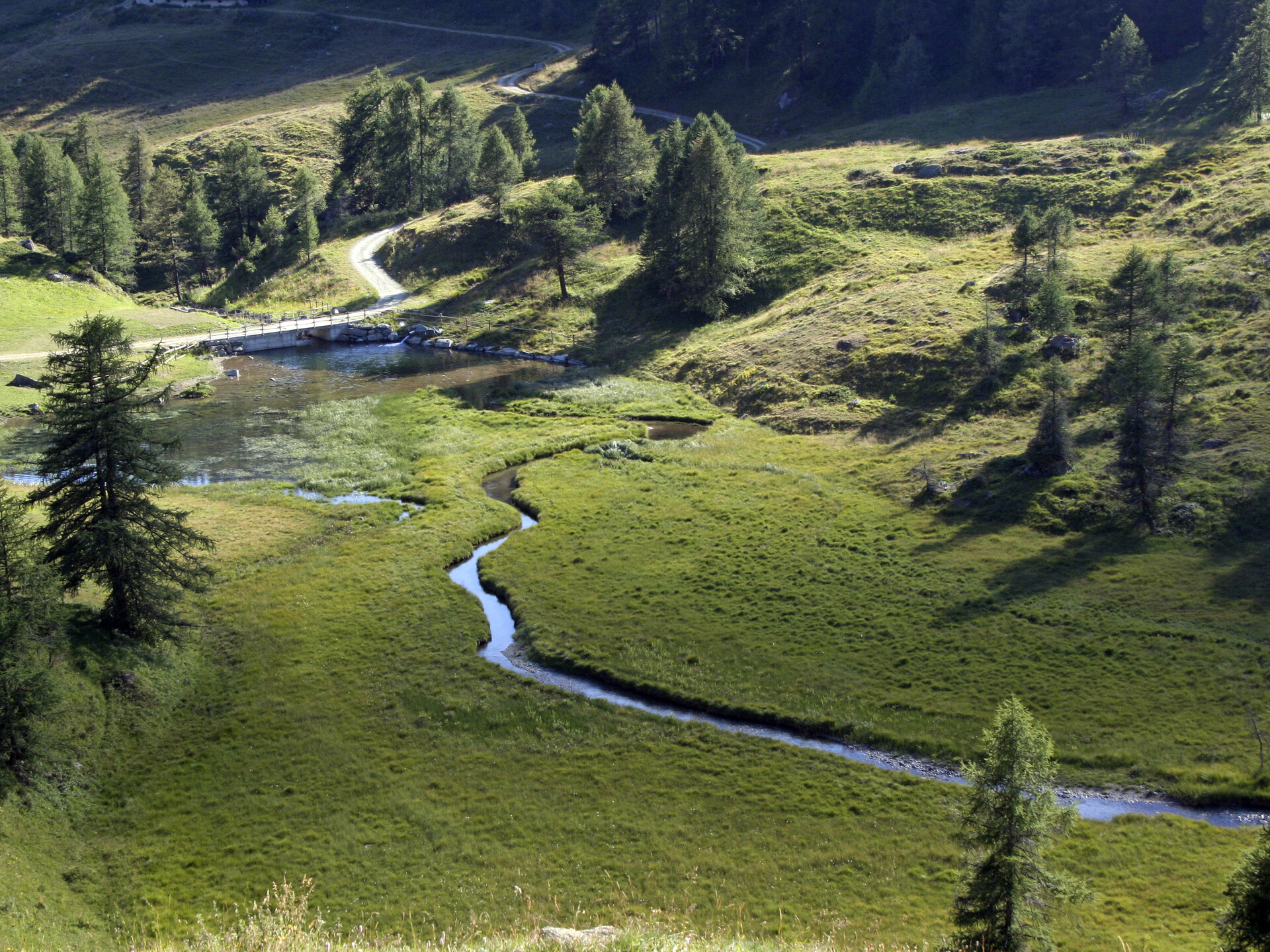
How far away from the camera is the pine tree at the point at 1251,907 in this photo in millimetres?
16953

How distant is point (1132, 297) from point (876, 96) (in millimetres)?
98678

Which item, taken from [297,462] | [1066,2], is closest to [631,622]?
[297,462]

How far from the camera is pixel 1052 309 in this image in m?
63.0

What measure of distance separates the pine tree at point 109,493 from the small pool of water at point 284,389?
25.2m

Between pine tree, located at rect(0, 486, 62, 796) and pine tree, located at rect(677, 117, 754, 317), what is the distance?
7275cm

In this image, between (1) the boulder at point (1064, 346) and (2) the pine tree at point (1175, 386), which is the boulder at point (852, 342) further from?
(2) the pine tree at point (1175, 386)

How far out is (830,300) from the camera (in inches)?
3420

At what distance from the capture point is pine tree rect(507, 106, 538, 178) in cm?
14125

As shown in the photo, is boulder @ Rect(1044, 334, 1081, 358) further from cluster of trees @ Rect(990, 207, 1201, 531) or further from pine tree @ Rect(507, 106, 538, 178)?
pine tree @ Rect(507, 106, 538, 178)

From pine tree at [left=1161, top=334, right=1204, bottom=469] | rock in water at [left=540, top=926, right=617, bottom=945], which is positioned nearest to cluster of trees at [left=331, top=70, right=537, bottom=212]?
pine tree at [left=1161, top=334, right=1204, bottom=469]

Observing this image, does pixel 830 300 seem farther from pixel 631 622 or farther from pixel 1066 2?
pixel 1066 2

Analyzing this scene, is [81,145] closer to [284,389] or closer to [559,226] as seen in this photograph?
[284,389]

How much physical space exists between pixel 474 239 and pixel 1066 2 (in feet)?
332

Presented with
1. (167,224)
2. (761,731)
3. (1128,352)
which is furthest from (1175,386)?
(167,224)
